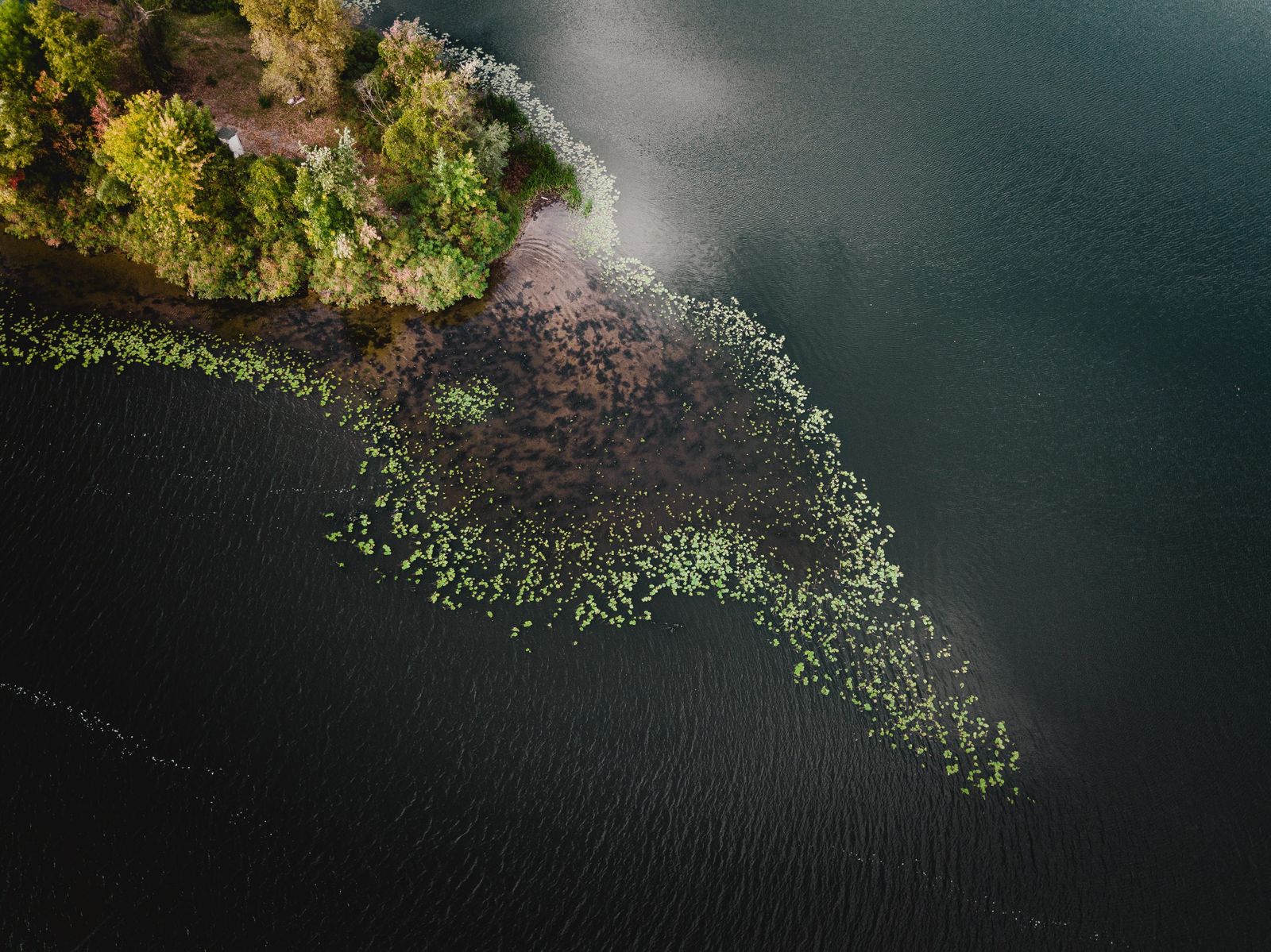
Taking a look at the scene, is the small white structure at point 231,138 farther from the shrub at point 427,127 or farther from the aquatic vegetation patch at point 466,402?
the aquatic vegetation patch at point 466,402

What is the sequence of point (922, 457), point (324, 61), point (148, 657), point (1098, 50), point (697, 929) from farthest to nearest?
point (1098, 50) < point (324, 61) < point (922, 457) < point (148, 657) < point (697, 929)

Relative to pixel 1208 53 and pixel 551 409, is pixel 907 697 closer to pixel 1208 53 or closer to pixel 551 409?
pixel 551 409

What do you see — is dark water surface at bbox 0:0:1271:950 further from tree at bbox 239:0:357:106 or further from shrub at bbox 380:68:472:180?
tree at bbox 239:0:357:106

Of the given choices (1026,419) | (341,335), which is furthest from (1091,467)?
(341,335)

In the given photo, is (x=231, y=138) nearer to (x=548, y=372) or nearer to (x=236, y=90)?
(x=236, y=90)

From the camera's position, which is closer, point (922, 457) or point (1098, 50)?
point (922, 457)

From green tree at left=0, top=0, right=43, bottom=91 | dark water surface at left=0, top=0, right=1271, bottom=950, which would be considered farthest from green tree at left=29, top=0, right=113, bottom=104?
dark water surface at left=0, top=0, right=1271, bottom=950
